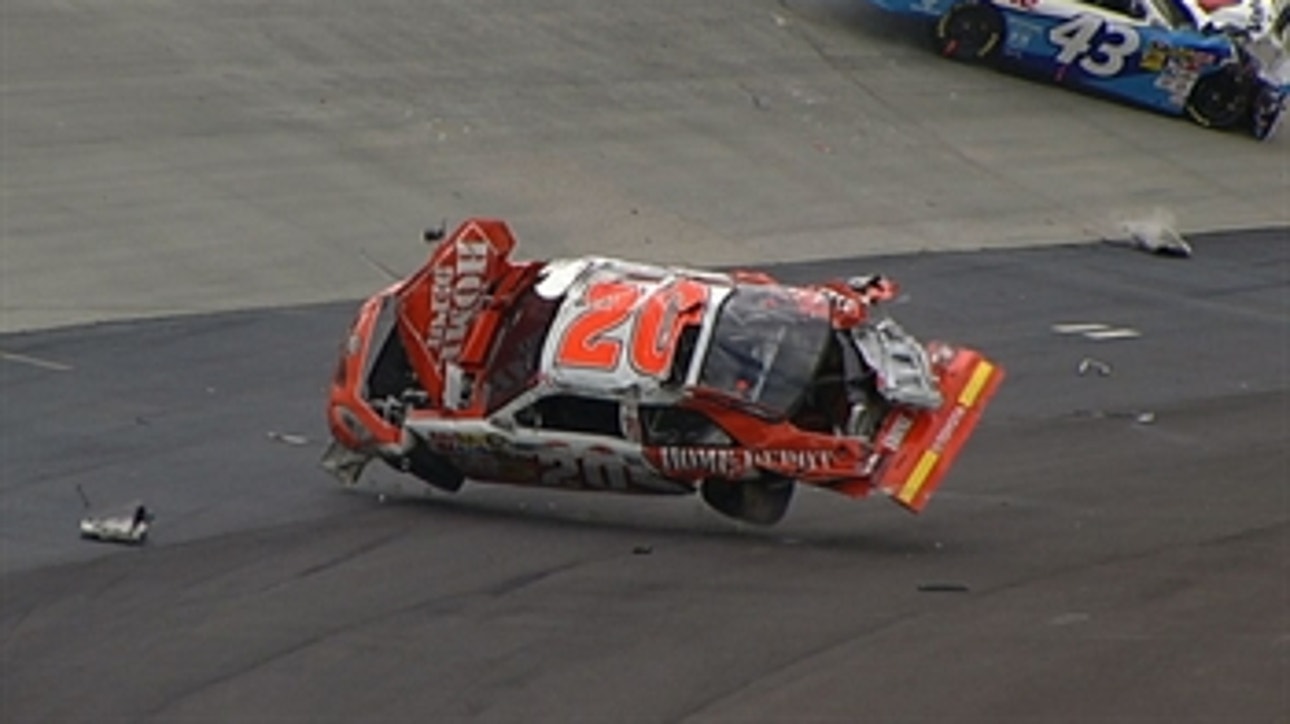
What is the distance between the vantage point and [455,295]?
1505 centimetres

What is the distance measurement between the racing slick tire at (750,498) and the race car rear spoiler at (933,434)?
2.38 ft

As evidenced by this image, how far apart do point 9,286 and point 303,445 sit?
526 centimetres

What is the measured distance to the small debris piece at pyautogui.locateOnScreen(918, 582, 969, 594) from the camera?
506 inches

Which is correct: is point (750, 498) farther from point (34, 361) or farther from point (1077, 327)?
point (34, 361)

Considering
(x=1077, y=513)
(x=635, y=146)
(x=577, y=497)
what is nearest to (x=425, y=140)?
(x=635, y=146)

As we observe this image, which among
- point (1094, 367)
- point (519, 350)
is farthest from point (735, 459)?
point (1094, 367)

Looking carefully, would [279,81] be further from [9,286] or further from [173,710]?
[173,710]

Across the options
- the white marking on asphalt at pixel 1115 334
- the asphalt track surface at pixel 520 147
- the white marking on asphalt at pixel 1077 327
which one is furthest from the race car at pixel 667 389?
the asphalt track surface at pixel 520 147

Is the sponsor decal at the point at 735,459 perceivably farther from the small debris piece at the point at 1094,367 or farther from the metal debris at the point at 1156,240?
the metal debris at the point at 1156,240

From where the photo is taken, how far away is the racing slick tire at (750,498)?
1415cm

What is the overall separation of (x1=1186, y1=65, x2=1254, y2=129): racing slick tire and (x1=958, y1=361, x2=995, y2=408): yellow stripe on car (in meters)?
14.9

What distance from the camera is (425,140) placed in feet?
84.2

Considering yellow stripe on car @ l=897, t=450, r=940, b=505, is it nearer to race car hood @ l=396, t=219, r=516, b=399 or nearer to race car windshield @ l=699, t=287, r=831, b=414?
race car windshield @ l=699, t=287, r=831, b=414

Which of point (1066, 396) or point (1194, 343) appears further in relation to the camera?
point (1194, 343)
